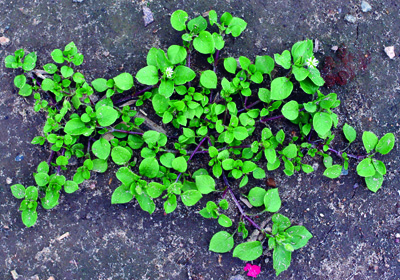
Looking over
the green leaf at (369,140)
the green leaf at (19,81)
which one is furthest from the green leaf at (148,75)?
the green leaf at (369,140)

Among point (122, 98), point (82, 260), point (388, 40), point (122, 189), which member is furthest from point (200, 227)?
point (388, 40)

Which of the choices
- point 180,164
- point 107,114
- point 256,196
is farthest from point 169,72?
point 256,196

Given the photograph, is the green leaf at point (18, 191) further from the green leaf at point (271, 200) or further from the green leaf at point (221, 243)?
the green leaf at point (271, 200)

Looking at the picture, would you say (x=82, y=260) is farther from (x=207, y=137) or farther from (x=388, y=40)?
(x=388, y=40)

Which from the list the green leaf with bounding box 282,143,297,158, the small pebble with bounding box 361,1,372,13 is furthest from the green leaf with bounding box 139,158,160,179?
the small pebble with bounding box 361,1,372,13

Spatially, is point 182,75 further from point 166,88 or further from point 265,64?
point 265,64
